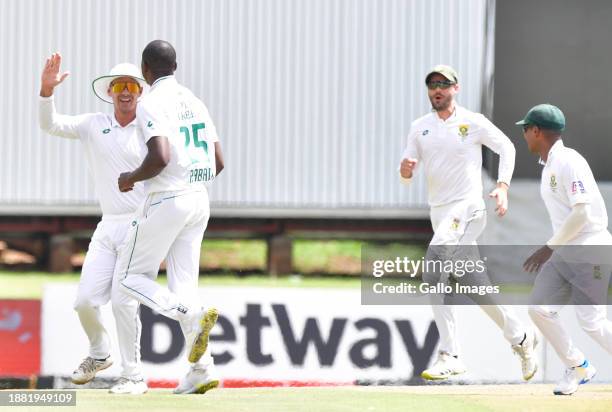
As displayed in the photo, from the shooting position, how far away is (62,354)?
926 centimetres

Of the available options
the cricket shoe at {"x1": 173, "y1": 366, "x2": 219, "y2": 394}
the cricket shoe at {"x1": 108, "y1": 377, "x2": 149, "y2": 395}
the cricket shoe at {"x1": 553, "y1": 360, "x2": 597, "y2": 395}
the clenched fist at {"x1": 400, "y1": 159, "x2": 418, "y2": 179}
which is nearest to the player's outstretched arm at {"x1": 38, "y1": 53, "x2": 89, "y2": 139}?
the cricket shoe at {"x1": 108, "y1": 377, "x2": 149, "y2": 395}

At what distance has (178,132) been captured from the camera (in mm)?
6965

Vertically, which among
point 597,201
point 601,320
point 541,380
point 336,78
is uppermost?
point 336,78

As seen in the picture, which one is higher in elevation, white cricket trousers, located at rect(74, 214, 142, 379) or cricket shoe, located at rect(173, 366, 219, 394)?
white cricket trousers, located at rect(74, 214, 142, 379)

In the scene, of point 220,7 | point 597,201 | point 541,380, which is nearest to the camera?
point 597,201

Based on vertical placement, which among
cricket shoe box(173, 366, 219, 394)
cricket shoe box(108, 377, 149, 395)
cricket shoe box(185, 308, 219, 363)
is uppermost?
cricket shoe box(185, 308, 219, 363)

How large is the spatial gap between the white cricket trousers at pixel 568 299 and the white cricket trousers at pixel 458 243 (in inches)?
21.8

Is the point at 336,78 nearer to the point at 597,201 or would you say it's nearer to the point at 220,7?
the point at 220,7

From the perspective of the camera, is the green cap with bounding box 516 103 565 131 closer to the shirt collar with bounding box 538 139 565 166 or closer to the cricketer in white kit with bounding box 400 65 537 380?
the shirt collar with bounding box 538 139 565 166

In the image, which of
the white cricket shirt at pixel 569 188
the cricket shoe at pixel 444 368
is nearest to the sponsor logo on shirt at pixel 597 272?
the white cricket shirt at pixel 569 188

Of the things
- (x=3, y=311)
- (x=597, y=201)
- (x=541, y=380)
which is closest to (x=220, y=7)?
(x=3, y=311)

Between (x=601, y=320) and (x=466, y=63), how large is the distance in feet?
23.3

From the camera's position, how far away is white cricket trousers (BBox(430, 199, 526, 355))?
8195 mm

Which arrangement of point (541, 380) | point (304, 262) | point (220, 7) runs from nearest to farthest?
point (541, 380) < point (220, 7) < point (304, 262)
